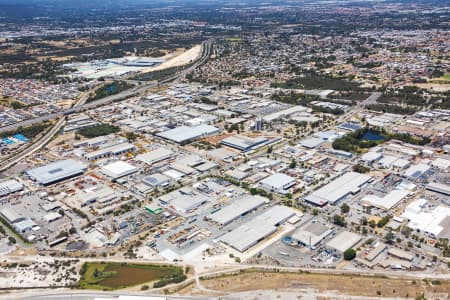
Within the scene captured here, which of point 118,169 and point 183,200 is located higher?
point 118,169

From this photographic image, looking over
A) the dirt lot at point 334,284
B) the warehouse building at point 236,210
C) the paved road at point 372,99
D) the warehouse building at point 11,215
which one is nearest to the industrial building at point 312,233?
the dirt lot at point 334,284

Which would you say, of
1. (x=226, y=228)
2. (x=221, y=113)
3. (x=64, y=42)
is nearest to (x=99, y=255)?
(x=226, y=228)

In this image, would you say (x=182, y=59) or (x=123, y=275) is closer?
(x=123, y=275)

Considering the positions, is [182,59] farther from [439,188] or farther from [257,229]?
[257,229]

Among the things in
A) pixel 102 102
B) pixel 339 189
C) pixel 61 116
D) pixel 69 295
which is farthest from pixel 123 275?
pixel 102 102

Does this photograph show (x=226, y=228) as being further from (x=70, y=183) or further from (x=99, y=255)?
(x=70, y=183)

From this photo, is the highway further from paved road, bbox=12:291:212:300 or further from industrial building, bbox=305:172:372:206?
industrial building, bbox=305:172:372:206

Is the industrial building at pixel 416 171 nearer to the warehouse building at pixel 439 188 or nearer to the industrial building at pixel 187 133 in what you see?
the warehouse building at pixel 439 188
